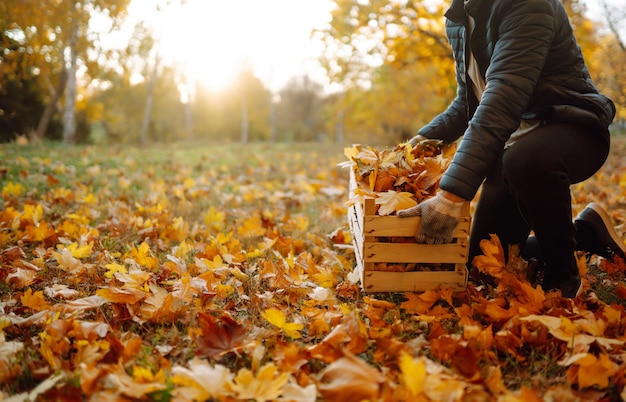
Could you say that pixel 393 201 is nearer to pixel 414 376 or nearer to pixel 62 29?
pixel 414 376

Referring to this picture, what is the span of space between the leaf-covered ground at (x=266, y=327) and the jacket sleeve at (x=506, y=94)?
1.75 ft

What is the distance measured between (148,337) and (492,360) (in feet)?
4.14

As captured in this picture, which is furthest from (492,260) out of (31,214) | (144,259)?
(31,214)

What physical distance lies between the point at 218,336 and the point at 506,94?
57.5 inches

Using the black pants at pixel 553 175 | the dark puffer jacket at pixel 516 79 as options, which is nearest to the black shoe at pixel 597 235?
the black pants at pixel 553 175

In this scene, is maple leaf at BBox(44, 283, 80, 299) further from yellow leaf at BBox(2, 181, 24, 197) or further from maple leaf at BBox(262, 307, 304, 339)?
yellow leaf at BBox(2, 181, 24, 197)

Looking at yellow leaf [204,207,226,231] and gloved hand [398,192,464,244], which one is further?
yellow leaf [204,207,226,231]

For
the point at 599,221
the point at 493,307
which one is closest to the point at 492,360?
the point at 493,307

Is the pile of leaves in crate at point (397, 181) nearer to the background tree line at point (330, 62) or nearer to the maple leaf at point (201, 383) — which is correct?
the maple leaf at point (201, 383)

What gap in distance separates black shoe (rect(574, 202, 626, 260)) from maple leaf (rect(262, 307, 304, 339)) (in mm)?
1698

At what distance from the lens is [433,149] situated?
8.09 ft

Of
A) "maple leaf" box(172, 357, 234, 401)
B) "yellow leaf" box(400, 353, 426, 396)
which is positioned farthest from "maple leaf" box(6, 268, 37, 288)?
"yellow leaf" box(400, 353, 426, 396)

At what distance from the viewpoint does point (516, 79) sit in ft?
6.04

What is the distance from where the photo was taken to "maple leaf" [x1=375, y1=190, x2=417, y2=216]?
1.97m
